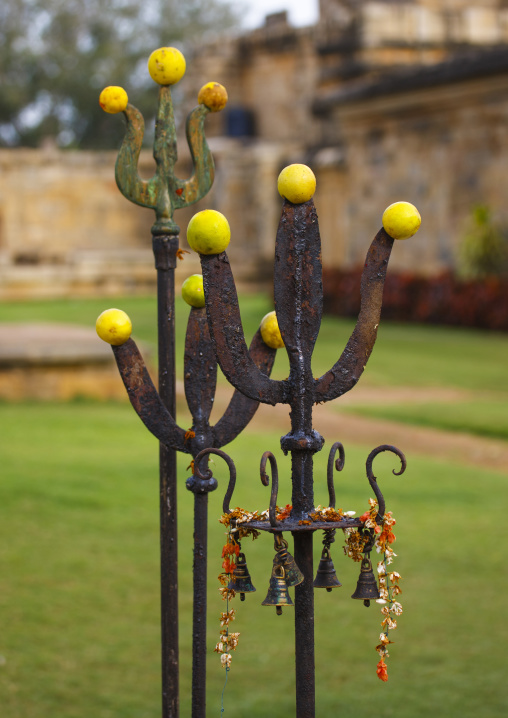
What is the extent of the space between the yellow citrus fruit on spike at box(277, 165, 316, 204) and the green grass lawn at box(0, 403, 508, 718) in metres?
2.20

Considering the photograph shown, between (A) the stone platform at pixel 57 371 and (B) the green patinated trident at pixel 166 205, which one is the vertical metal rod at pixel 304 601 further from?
(A) the stone platform at pixel 57 371

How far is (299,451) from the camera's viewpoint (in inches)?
74.7

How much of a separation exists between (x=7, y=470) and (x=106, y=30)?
41.2 meters

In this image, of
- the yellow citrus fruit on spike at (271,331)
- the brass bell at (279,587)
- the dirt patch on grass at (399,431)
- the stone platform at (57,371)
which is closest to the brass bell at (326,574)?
the brass bell at (279,587)

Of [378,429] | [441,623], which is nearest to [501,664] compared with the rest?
[441,623]

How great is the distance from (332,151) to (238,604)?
18881mm

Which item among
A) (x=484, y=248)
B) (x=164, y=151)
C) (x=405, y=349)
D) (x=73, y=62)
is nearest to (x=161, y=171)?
(x=164, y=151)

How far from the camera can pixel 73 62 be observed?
142ft

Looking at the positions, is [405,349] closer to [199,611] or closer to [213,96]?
[213,96]

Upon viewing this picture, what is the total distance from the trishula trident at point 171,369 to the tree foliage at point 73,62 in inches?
1609

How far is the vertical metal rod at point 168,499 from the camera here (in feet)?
7.43

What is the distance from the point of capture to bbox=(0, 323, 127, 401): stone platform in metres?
9.16

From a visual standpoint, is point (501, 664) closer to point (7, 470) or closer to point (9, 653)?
point (9, 653)

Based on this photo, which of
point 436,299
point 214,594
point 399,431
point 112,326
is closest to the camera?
point 112,326
